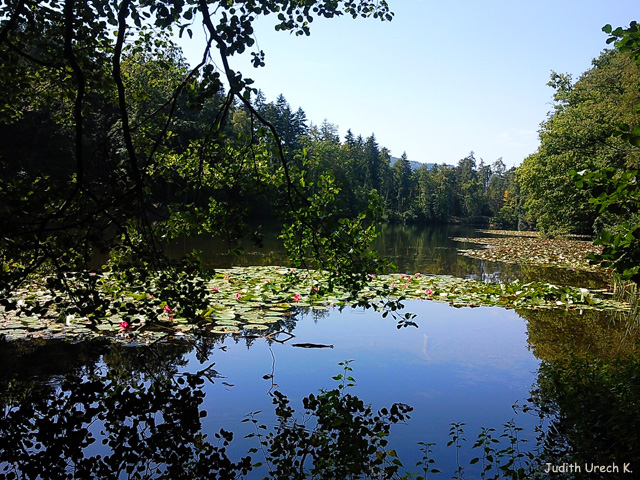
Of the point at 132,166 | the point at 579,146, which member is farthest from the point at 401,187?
the point at 132,166

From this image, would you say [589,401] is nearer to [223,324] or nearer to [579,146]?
[223,324]

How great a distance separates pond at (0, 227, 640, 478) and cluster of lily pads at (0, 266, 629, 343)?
35 cm

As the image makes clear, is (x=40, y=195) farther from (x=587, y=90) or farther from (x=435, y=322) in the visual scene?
(x=587, y=90)

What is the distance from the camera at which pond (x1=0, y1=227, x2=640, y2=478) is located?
3473mm

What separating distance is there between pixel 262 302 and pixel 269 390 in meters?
3.80

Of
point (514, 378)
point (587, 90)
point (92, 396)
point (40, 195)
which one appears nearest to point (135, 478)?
point (92, 396)

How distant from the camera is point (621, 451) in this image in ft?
10.6

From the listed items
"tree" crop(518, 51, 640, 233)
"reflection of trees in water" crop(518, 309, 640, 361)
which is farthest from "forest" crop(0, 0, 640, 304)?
"tree" crop(518, 51, 640, 233)

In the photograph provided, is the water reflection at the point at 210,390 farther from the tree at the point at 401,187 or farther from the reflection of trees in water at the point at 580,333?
the tree at the point at 401,187

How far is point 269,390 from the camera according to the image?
4.94m

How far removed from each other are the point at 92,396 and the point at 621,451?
424 centimetres

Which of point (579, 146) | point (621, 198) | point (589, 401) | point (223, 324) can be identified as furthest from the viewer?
point (579, 146)

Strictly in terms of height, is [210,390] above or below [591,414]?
below

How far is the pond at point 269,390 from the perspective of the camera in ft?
11.4
